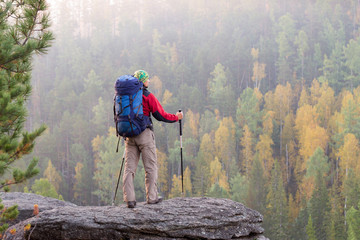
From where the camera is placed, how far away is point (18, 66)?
771 cm

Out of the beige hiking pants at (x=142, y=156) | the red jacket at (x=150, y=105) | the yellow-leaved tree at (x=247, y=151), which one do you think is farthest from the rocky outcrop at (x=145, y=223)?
the yellow-leaved tree at (x=247, y=151)

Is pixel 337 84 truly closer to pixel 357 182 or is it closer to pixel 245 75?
pixel 245 75

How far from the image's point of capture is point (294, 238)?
1677 inches

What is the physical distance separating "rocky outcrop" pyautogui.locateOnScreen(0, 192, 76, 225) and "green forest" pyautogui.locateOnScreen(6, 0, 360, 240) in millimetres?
25321

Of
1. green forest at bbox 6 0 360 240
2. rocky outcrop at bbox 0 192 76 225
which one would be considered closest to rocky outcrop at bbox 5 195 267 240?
rocky outcrop at bbox 0 192 76 225

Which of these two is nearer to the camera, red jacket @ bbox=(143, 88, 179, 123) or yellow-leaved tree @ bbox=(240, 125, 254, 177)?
red jacket @ bbox=(143, 88, 179, 123)

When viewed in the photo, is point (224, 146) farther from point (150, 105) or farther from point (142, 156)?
point (150, 105)

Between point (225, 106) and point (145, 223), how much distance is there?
7182 cm

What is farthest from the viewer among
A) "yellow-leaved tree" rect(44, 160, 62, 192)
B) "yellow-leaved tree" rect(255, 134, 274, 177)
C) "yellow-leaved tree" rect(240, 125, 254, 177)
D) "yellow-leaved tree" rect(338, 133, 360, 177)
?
"yellow-leaved tree" rect(255, 134, 274, 177)

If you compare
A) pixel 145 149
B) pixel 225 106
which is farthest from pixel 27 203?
pixel 225 106

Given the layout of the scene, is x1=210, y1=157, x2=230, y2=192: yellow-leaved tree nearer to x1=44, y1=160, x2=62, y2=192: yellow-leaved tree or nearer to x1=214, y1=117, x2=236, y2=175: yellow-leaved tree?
x1=214, y1=117, x2=236, y2=175: yellow-leaved tree

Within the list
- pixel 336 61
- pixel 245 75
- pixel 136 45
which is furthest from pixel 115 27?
pixel 336 61

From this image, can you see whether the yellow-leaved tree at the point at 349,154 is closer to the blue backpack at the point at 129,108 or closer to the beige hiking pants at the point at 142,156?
the beige hiking pants at the point at 142,156

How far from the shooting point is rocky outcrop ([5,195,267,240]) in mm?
7121
